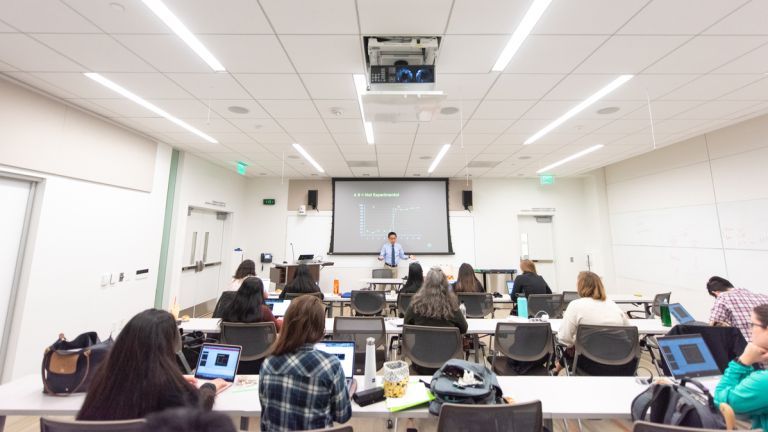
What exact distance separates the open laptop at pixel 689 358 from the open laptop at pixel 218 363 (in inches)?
107

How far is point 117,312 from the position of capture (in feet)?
14.3

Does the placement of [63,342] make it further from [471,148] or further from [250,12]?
[471,148]

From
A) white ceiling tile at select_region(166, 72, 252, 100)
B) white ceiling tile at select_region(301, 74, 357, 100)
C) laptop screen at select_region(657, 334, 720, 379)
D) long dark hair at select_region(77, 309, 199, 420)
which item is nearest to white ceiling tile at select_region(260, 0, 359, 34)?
white ceiling tile at select_region(301, 74, 357, 100)

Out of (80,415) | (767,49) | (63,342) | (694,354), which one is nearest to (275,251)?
(63,342)

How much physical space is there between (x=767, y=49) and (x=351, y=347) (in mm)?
4427

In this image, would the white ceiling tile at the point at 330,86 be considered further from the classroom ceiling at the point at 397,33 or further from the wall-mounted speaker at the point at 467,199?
the wall-mounted speaker at the point at 467,199

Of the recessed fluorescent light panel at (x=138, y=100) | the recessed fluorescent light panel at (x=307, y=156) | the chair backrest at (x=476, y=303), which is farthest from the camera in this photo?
the recessed fluorescent light panel at (x=307, y=156)

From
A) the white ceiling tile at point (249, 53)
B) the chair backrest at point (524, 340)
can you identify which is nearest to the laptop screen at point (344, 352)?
the chair backrest at point (524, 340)

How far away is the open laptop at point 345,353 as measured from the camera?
1870mm

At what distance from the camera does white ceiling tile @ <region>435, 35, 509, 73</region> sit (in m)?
2.46

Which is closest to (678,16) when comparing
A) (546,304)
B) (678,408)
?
(678,408)

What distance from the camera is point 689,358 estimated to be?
6.25ft

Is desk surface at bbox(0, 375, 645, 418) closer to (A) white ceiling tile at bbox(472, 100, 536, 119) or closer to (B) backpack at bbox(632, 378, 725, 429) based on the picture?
(B) backpack at bbox(632, 378, 725, 429)

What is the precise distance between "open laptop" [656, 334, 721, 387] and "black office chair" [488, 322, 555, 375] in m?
0.77
